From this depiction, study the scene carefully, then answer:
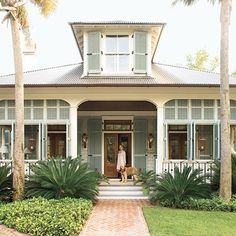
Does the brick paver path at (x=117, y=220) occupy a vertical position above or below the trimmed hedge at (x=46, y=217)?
below

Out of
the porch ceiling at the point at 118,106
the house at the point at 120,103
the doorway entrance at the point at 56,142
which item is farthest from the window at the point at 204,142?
the doorway entrance at the point at 56,142

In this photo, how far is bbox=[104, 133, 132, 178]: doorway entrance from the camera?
20.7m

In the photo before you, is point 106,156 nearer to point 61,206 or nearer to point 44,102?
point 44,102

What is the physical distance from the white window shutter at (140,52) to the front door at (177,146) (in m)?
3.62

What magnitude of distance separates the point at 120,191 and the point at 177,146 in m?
4.57

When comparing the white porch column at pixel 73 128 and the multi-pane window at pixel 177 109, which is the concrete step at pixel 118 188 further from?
the multi-pane window at pixel 177 109

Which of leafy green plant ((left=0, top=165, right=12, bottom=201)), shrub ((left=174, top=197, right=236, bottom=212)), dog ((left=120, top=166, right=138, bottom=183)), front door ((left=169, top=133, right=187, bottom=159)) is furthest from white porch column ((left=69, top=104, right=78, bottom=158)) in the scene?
shrub ((left=174, top=197, right=236, bottom=212))

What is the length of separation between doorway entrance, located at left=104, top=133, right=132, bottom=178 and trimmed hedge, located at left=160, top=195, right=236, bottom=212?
23.1 feet

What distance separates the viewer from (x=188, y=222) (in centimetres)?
1127

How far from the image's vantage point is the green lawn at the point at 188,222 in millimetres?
10164

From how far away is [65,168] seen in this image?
14344 mm

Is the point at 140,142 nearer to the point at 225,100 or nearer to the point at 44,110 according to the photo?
the point at 44,110

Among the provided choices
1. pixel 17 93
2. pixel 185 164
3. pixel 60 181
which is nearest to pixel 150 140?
pixel 185 164

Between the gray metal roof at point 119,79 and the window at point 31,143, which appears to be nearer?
the gray metal roof at point 119,79
